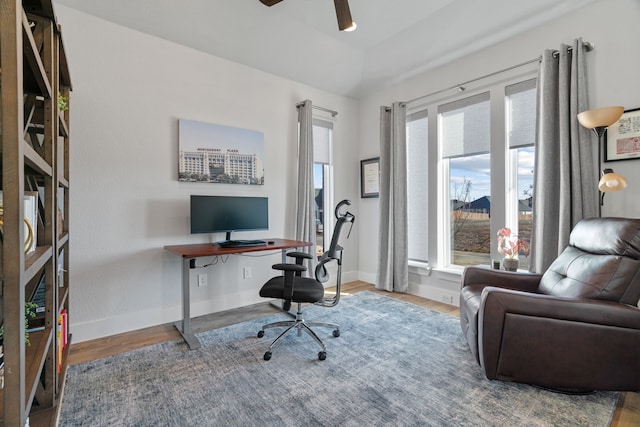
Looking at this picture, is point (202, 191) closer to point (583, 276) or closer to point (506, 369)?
point (506, 369)

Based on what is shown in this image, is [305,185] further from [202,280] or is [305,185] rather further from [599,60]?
[599,60]

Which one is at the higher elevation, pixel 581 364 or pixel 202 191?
pixel 202 191

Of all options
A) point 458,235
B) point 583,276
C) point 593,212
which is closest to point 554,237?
point 593,212

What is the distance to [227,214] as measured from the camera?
3.08 meters

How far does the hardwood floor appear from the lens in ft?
5.56

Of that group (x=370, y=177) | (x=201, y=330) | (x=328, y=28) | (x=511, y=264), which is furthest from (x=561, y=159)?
(x=201, y=330)

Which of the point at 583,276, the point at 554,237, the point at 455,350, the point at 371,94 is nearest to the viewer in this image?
the point at 583,276

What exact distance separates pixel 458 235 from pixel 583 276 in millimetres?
1699

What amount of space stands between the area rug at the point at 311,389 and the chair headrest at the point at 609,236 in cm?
88

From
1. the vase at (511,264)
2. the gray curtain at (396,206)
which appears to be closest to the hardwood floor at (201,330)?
the gray curtain at (396,206)

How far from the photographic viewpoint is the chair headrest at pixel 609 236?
6.23 feet

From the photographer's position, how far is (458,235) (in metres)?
3.70

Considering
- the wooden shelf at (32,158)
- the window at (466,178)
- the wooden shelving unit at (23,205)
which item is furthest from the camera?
the window at (466,178)

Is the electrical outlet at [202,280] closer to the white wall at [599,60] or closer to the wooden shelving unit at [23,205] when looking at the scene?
the wooden shelving unit at [23,205]
